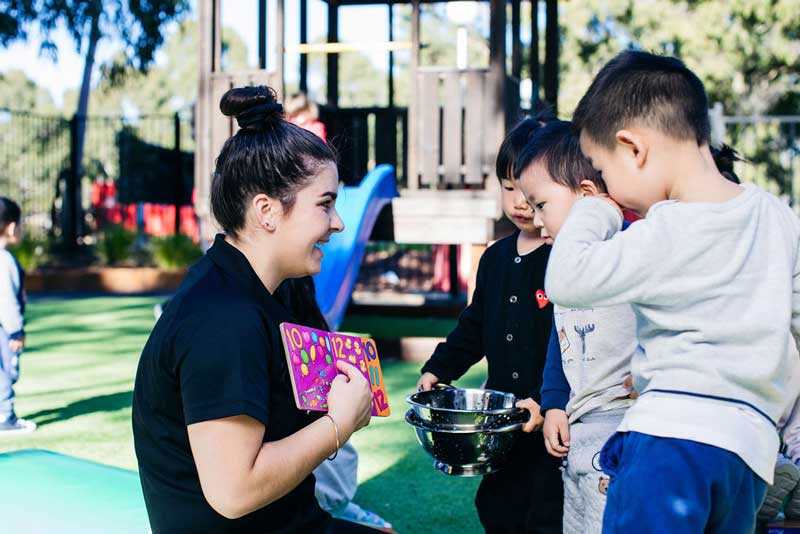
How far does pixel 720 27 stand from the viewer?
2259 centimetres

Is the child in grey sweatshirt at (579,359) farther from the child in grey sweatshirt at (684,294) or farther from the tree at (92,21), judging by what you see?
the tree at (92,21)

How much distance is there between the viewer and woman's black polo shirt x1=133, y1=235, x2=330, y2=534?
1.85 metres

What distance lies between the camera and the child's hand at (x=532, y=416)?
2736 millimetres

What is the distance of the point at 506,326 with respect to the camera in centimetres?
307

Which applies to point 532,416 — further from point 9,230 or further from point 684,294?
point 9,230

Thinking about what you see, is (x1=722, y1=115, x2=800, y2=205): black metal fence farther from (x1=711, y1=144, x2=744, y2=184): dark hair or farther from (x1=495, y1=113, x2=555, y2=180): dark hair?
(x1=495, y1=113, x2=555, y2=180): dark hair

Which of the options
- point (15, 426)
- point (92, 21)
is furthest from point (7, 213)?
point (92, 21)

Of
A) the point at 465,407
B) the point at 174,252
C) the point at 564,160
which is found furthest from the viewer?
the point at 174,252

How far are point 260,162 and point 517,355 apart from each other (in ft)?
4.20

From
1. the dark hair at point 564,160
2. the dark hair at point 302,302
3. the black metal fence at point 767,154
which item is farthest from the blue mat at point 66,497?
the black metal fence at point 767,154

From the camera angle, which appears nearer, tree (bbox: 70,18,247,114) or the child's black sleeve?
the child's black sleeve

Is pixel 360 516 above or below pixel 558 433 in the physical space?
below

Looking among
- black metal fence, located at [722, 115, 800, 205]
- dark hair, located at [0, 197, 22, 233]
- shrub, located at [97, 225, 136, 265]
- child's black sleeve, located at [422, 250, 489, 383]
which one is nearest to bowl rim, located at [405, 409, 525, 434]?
child's black sleeve, located at [422, 250, 489, 383]

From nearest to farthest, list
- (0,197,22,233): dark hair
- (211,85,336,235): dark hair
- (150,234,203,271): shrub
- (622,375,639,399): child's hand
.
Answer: (211,85,336,235): dark hair < (622,375,639,399): child's hand < (0,197,22,233): dark hair < (150,234,203,271): shrub
